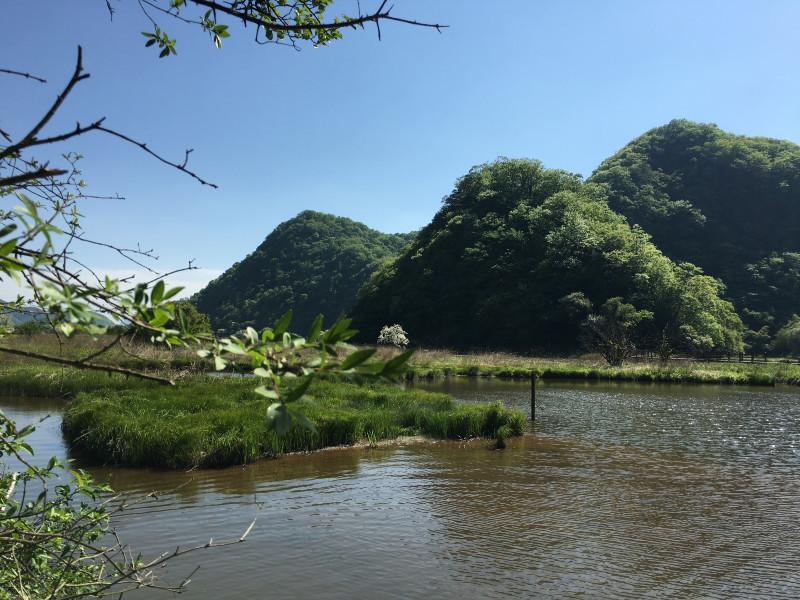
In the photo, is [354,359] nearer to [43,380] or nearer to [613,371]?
[43,380]

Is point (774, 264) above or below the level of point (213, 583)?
Answer: above

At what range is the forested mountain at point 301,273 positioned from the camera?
370 feet

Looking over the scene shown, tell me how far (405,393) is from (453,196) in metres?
74.7

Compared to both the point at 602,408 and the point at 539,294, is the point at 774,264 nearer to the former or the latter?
the point at 539,294

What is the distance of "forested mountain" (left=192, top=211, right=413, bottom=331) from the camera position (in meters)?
113

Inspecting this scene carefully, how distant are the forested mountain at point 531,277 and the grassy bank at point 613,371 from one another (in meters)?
14.6

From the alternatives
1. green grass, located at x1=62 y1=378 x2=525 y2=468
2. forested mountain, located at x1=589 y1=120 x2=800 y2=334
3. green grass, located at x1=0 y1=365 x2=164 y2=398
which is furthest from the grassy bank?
forested mountain, located at x1=589 y1=120 x2=800 y2=334

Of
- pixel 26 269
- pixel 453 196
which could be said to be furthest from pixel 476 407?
pixel 453 196

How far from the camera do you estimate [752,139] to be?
10500 cm

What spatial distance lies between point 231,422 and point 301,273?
353 ft

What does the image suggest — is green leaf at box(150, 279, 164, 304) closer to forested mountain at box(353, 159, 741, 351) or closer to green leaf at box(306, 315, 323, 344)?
green leaf at box(306, 315, 323, 344)

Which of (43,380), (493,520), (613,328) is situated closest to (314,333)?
(493,520)

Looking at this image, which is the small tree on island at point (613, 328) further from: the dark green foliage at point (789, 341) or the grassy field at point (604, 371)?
A: the dark green foliage at point (789, 341)

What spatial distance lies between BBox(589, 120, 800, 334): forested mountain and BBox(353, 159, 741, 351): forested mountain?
9362 mm
